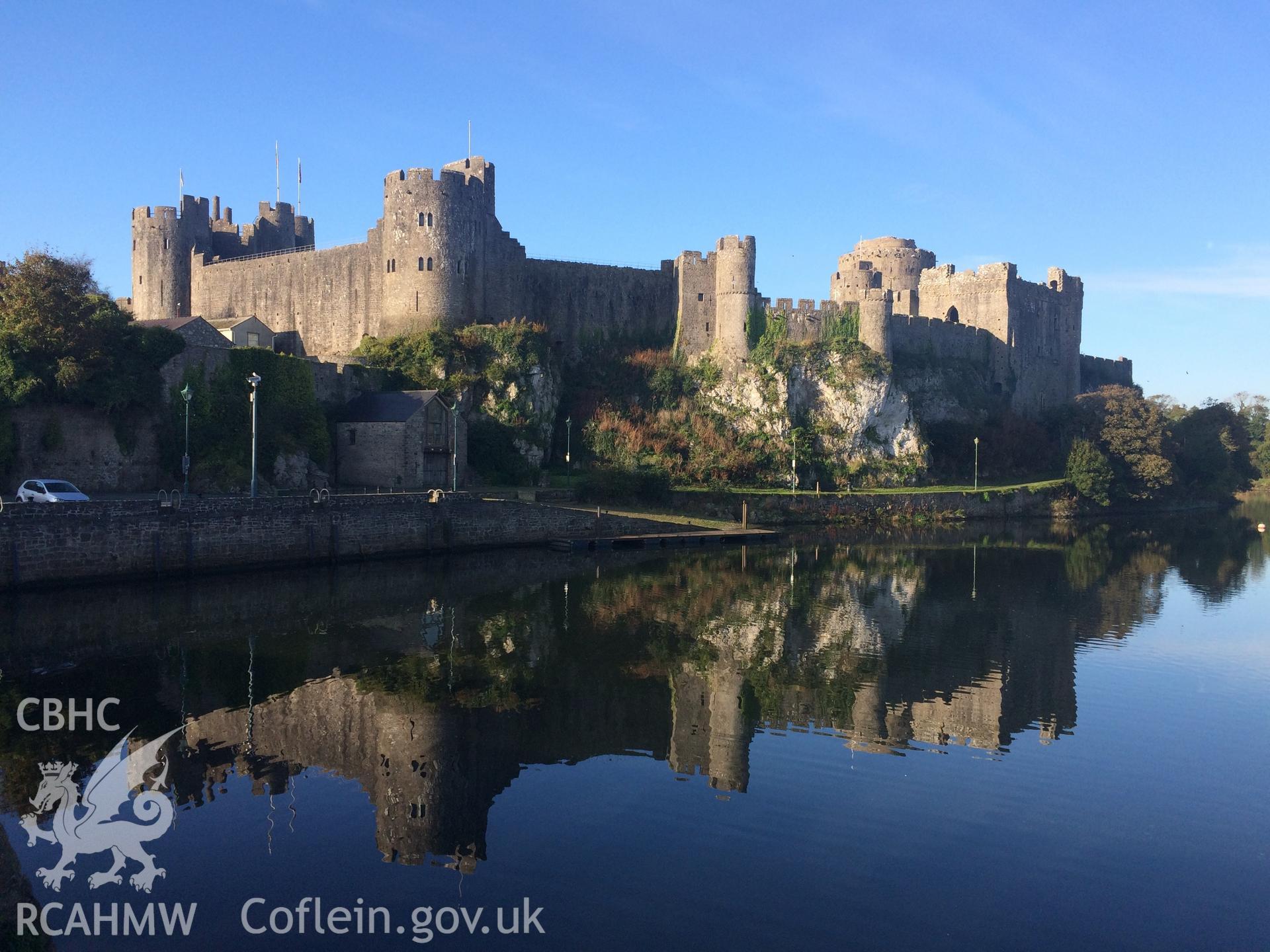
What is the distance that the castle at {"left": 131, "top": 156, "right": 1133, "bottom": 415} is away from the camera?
44.8m

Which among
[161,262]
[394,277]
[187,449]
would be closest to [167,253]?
[161,262]

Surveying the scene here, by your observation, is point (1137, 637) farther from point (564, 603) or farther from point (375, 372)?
point (375, 372)

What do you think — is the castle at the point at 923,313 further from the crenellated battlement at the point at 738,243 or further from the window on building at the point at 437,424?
the window on building at the point at 437,424

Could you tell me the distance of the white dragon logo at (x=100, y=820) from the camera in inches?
380

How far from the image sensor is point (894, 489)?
50.1 meters

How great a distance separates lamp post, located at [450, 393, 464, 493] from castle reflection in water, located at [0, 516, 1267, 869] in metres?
5.63

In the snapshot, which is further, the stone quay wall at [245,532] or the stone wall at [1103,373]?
the stone wall at [1103,373]

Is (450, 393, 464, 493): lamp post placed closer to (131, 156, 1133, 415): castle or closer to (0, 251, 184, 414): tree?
(131, 156, 1133, 415): castle

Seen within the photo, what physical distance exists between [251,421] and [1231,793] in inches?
1228

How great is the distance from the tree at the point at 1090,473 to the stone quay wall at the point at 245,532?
3057 centimetres

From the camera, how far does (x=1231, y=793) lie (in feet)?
41.2

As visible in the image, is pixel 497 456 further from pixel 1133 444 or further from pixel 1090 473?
pixel 1133 444

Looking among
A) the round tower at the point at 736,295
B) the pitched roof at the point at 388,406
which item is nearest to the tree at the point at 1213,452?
the round tower at the point at 736,295

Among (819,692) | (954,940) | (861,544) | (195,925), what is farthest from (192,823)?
(861,544)
